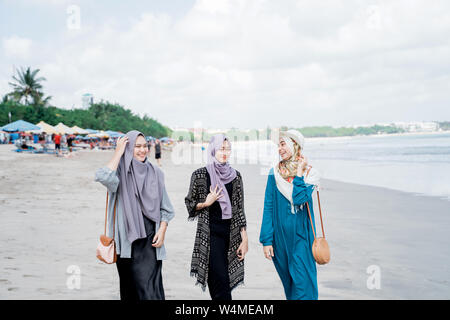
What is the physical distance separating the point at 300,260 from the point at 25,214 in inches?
240

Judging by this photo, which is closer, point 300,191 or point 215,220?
point 300,191

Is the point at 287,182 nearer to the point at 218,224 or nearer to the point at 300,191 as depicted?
the point at 300,191

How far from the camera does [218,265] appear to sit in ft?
10.8

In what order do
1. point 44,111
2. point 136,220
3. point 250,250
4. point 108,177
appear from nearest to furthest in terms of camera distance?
point 108,177, point 136,220, point 250,250, point 44,111

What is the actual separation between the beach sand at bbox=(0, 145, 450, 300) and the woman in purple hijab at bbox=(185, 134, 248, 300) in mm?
799

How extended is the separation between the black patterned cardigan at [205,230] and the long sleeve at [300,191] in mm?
442

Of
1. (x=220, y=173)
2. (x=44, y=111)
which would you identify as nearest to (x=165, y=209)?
(x=220, y=173)

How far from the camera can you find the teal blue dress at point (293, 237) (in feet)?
10.4

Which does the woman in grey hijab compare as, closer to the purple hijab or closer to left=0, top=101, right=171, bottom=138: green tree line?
the purple hijab

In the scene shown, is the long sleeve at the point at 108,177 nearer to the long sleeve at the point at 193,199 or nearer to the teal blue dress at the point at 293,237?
the long sleeve at the point at 193,199

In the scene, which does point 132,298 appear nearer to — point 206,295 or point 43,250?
point 206,295

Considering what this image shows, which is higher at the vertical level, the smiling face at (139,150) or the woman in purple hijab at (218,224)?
the smiling face at (139,150)

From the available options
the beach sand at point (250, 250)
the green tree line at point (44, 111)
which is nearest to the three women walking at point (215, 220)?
the beach sand at point (250, 250)

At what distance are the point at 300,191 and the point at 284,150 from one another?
1.14 feet
